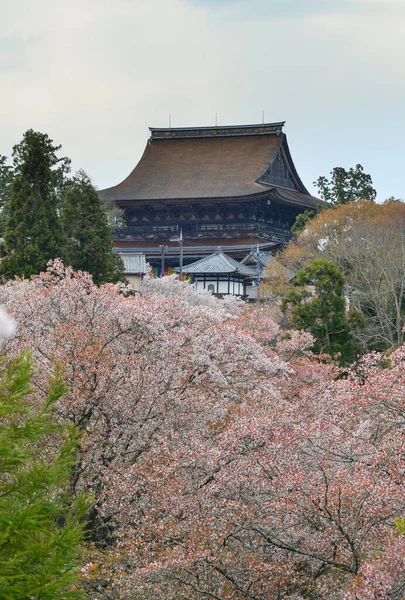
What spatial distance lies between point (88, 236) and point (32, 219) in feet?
9.03

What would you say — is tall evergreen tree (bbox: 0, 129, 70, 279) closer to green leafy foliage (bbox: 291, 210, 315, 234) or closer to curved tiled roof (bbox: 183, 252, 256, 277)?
curved tiled roof (bbox: 183, 252, 256, 277)

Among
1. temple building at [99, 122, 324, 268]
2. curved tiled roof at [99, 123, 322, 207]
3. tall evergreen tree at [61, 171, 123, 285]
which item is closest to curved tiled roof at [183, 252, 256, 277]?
temple building at [99, 122, 324, 268]

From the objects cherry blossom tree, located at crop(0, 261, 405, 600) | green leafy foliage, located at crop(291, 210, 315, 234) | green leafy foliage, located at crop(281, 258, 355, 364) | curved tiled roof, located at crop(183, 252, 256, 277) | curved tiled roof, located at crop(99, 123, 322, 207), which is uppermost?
curved tiled roof, located at crop(99, 123, 322, 207)

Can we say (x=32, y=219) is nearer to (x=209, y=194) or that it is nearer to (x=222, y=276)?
(x=222, y=276)

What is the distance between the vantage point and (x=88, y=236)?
115 ft

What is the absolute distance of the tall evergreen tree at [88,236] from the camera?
3466 cm

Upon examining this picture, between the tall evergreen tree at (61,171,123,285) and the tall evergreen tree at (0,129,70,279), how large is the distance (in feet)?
4.22

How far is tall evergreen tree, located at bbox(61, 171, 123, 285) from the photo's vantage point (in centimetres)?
3466

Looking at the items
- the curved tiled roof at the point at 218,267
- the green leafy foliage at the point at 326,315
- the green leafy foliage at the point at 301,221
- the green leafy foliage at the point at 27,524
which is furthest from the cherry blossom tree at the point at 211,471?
the green leafy foliage at the point at 301,221

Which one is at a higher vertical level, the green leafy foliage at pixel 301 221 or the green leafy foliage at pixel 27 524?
the green leafy foliage at pixel 301 221

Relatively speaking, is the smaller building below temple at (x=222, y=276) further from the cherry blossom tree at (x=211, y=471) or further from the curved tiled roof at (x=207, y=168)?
the cherry blossom tree at (x=211, y=471)

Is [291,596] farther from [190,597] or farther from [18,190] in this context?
[18,190]

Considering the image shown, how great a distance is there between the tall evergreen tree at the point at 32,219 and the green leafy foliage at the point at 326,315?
8.40m

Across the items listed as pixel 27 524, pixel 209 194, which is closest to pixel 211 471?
pixel 27 524
